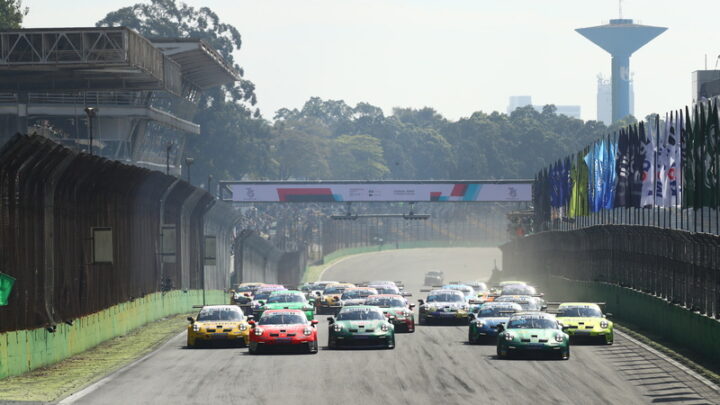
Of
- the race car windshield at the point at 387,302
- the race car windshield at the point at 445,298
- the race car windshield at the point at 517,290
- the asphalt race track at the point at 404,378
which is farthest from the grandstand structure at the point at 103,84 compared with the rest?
the asphalt race track at the point at 404,378

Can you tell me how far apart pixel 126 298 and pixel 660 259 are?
63.4 ft

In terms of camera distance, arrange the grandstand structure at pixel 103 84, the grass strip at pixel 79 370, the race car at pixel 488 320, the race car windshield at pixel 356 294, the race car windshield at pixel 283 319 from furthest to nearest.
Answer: the grandstand structure at pixel 103 84 → the race car windshield at pixel 356 294 → the race car at pixel 488 320 → the race car windshield at pixel 283 319 → the grass strip at pixel 79 370

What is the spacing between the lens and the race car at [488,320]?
125ft

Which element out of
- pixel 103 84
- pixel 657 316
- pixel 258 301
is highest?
pixel 103 84

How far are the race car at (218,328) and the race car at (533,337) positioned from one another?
8208 millimetres

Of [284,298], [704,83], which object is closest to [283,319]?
[284,298]

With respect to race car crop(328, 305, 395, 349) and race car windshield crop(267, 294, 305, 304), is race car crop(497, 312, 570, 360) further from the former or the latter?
race car windshield crop(267, 294, 305, 304)

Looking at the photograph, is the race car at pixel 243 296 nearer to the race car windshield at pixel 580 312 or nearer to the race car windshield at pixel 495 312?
the race car windshield at pixel 495 312

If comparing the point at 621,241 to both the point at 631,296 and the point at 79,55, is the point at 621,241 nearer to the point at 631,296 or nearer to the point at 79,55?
the point at 631,296

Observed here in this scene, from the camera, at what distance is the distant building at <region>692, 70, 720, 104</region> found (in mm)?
98269

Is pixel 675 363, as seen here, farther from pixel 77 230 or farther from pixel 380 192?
pixel 380 192

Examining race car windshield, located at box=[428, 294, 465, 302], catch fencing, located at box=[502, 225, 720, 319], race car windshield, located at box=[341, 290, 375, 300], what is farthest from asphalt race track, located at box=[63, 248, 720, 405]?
race car windshield, located at box=[341, 290, 375, 300]

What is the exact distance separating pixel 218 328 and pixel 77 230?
5.52m

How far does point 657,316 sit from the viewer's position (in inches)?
1612
